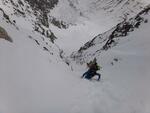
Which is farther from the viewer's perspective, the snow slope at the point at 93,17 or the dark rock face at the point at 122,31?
the snow slope at the point at 93,17

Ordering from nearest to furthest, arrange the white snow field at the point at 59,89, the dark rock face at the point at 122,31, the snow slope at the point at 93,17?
the white snow field at the point at 59,89
the dark rock face at the point at 122,31
the snow slope at the point at 93,17

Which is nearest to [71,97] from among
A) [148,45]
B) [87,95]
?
[87,95]

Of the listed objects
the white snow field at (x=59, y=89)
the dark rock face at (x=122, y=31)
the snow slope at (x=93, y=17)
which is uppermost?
the snow slope at (x=93, y=17)

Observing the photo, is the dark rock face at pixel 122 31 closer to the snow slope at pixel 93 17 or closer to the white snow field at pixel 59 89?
the white snow field at pixel 59 89

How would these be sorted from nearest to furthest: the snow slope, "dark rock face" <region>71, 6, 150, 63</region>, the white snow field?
the white snow field, "dark rock face" <region>71, 6, 150, 63</region>, the snow slope

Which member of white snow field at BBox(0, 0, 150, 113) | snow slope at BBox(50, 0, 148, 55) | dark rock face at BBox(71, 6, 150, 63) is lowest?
white snow field at BBox(0, 0, 150, 113)

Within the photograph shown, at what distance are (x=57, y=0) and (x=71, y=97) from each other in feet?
587

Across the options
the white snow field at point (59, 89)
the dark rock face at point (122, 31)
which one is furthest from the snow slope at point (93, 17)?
the white snow field at point (59, 89)

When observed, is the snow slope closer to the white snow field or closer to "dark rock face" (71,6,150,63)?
"dark rock face" (71,6,150,63)

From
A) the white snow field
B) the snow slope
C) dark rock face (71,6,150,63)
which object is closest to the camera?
the white snow field

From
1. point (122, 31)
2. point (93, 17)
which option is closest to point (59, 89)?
point (122, 31)

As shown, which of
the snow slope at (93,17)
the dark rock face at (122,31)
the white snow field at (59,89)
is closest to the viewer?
the white snow field at (59,89)

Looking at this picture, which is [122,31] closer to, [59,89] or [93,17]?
[59,89]

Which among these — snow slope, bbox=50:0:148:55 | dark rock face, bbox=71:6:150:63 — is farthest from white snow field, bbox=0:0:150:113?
snow slope, bbox=50:0:148:55
